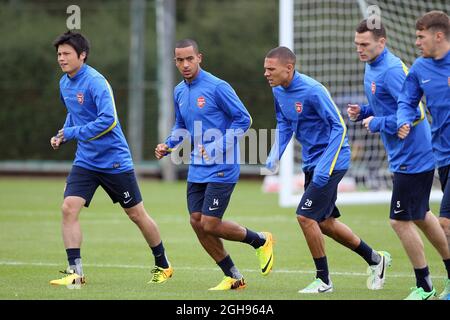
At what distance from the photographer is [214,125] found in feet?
30.0

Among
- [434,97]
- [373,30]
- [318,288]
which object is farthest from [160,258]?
[434,97]

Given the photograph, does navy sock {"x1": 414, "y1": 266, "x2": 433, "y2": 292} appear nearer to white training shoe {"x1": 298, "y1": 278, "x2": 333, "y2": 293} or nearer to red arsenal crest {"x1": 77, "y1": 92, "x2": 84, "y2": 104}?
white training shoe {"x1": 298, "y1": 278, "x2": 333, "y2": 293}

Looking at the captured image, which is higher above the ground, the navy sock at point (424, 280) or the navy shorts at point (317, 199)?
the navy shorts at point (317, 199)

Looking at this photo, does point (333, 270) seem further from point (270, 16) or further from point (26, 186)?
point (270, 16)

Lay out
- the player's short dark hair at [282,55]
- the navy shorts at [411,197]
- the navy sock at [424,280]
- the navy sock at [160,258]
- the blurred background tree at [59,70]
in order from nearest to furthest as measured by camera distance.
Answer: the navy sock at [424,280]
the navy shorts at [411,197]
the player's short dark hair at [282,55]
the navy sock at [160,258]
the blurred background tree at [59,70]

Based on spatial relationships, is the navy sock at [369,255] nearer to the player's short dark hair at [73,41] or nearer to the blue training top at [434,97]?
the blue training top at [434,97]

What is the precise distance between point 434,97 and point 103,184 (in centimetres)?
339

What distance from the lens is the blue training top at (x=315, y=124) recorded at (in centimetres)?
873

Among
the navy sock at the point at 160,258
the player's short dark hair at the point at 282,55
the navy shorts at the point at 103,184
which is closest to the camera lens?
the player's short dark hair at the point at 282,55

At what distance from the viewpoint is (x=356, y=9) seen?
65.5 ft

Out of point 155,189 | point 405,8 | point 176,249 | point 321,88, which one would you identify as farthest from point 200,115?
point 155,189

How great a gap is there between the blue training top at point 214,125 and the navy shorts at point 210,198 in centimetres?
6

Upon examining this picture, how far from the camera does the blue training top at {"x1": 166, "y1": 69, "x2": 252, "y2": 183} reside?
9.06 m

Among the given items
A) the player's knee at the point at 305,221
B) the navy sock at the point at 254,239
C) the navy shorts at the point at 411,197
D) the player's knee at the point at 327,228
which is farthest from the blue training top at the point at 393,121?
the navy sock at the point at 254,239
